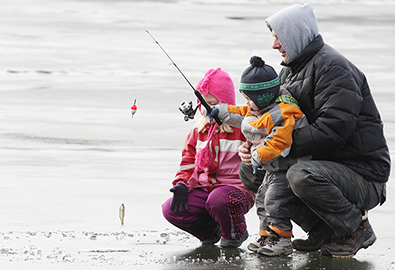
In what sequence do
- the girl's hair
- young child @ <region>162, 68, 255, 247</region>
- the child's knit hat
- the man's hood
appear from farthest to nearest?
the girl's hair
young child @ <region>162, 68, 255, 247</region>
the man's hood
the child's knit hat

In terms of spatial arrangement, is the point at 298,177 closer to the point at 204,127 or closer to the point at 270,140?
the point at 270,140

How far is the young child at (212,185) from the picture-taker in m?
5.21

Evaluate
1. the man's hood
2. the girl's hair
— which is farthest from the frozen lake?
the man's hood

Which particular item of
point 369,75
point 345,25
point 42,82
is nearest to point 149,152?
point 42,82

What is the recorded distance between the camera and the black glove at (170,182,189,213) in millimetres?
5246

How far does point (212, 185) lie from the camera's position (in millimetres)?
5340

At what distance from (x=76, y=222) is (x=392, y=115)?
224 inches

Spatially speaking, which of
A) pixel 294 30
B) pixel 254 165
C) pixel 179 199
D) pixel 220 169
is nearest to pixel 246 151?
pixel 254 165

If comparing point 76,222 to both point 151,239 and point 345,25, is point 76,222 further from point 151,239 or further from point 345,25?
point 345,25

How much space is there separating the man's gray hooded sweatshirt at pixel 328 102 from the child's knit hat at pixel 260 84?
18 cm

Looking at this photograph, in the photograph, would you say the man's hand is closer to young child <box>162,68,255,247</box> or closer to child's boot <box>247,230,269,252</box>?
young child <box>162,68,255,247</box>

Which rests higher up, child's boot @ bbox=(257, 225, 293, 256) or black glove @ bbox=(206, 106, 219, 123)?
black glove @ bbox=(206, 106, 219, 123)

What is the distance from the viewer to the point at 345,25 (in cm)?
2086

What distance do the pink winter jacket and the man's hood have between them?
645mm
